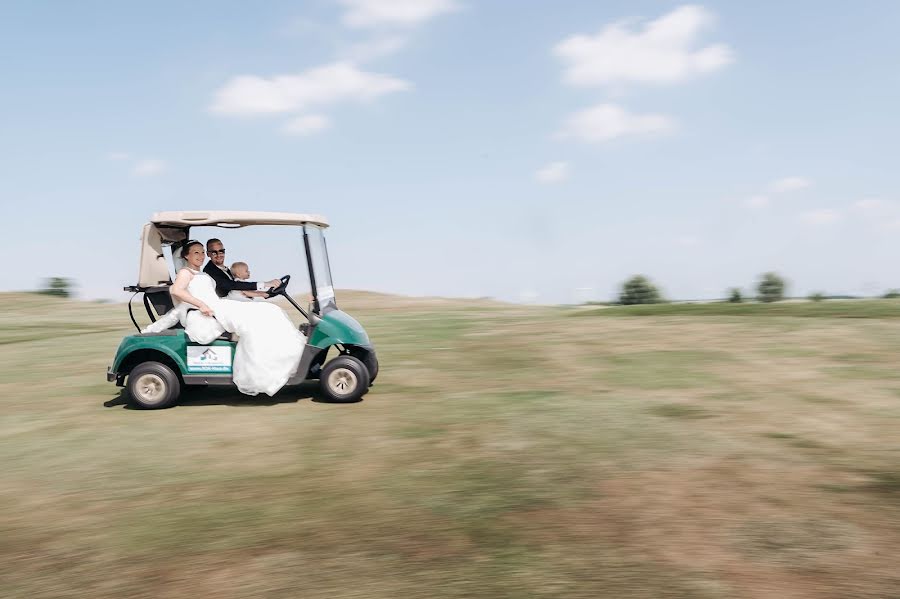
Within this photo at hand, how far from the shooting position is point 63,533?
4113 millimetres

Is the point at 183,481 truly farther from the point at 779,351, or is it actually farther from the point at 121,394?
the point at 779,351

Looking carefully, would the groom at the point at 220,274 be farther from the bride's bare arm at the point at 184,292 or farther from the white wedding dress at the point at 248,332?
the bride's bare arm at the point at 184,292

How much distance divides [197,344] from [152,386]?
0.63m

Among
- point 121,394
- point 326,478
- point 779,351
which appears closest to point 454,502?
point 326,478

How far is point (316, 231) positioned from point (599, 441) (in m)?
4.07

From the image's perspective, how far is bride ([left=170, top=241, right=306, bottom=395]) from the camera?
24.2 feet

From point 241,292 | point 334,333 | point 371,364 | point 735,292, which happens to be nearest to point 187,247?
point 241,292

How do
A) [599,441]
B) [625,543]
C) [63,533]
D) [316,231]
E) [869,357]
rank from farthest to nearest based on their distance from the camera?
[869,357], [316,231], [599,441], [63,533], [625,543]

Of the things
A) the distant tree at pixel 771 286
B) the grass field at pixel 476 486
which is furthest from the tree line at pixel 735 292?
the grass field at pixel 476 486

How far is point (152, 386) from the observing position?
7.43 meters

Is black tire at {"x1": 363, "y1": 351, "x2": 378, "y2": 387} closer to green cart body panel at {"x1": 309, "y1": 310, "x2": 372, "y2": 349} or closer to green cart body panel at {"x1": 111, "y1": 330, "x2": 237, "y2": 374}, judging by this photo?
green cart body panel at {"x1": 309, "y1": 310, "x2": 372, "y2": 349}

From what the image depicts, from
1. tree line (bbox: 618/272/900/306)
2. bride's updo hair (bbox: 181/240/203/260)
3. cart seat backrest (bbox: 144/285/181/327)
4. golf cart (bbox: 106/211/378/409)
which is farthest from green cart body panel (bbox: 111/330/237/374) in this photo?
tree line (bbox: 618/272/900/306)

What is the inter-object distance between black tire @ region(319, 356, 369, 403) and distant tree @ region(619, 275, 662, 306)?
21399 millimetres

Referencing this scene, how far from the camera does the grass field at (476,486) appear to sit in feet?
11.3
